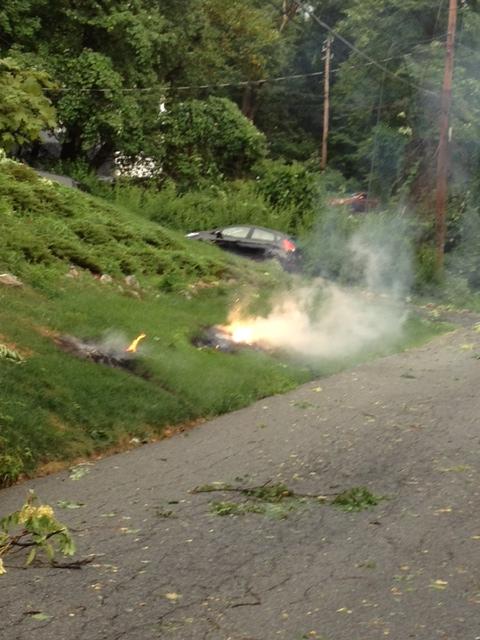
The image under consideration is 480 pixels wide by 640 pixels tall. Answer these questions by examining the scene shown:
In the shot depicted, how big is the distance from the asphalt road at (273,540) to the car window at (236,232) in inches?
658

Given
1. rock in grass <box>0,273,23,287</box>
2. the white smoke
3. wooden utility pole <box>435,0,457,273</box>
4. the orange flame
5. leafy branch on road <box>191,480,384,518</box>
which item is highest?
wooden utility pole <box>435,0,457,273</box>

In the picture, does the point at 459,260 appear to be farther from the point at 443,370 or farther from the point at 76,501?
the point at 76,501

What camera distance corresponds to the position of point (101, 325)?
1465cm

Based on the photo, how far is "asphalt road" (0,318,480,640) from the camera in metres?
6.12

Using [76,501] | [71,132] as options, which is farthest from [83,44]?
[76,501]

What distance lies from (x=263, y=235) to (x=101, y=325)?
14.8 meters

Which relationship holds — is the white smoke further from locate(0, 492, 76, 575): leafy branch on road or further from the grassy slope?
locate(0, 492, 76, 575): leafy branch on road

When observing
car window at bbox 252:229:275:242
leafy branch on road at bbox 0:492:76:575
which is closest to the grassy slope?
leafy branch on road at bbox 0:492:76:575

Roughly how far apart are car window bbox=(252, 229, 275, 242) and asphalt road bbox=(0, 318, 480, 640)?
16098 millimetres

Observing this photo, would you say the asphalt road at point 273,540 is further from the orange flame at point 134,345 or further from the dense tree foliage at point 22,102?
the dense tree foliage at point 22,102

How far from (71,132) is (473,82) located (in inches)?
509

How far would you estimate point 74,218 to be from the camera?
67.7 feet

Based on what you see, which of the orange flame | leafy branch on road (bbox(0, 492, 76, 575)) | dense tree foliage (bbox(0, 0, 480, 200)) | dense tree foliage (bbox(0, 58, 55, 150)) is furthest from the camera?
dense tree foliage (bbox(0, 0, 480, 200))

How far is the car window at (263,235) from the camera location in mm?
28844
